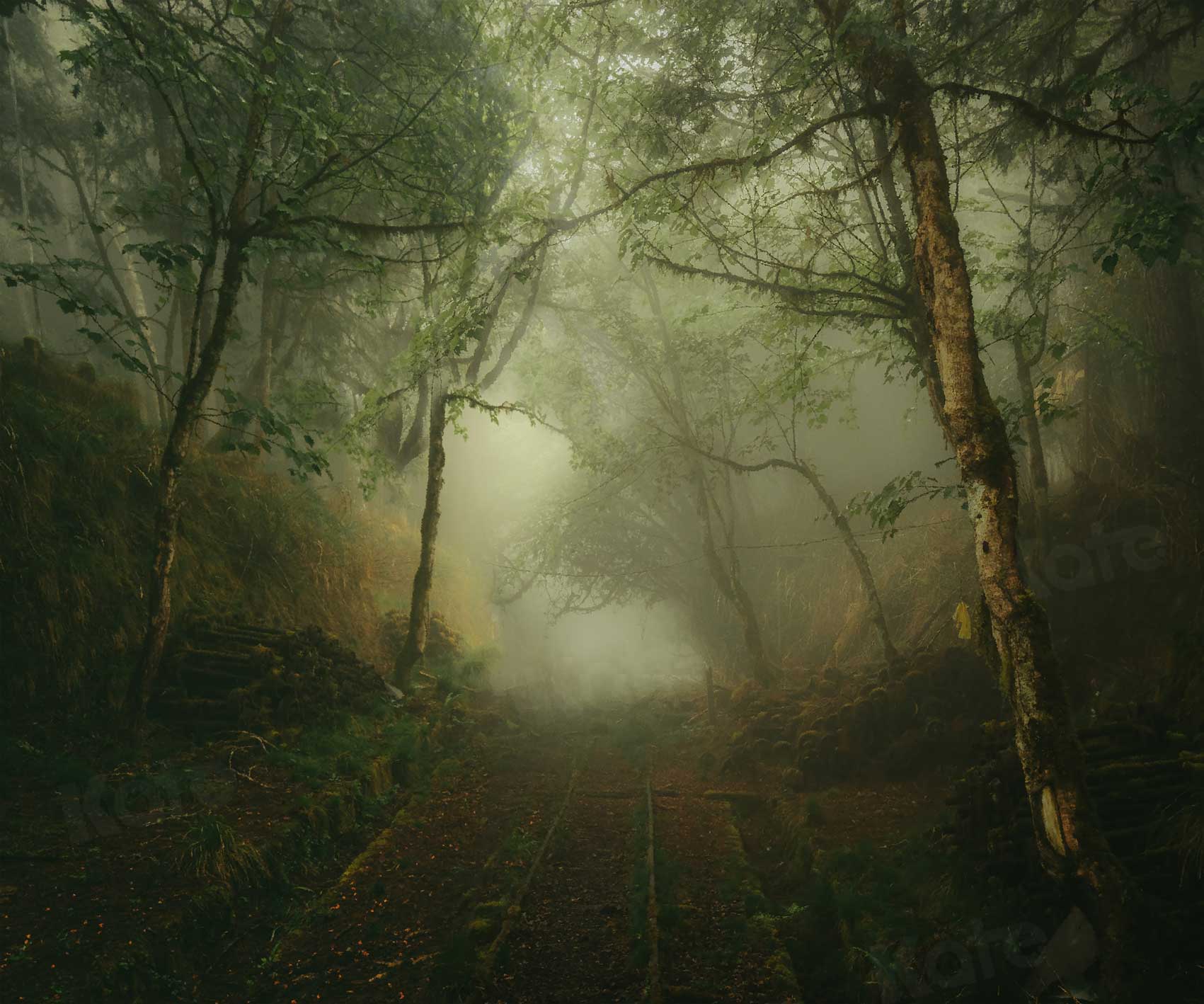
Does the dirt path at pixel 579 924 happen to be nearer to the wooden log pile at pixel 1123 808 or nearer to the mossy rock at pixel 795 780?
the mossy rock at pixel 795 780

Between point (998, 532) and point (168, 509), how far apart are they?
770 centimetres

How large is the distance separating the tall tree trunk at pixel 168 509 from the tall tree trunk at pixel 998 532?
639cm

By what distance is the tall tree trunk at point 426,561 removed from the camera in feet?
39.1

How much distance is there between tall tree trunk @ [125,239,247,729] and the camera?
7.20m

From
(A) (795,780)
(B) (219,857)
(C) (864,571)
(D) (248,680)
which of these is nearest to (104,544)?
(D) (248,680)

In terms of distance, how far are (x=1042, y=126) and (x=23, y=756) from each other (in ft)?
34.9

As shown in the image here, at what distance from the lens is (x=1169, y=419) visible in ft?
33.9

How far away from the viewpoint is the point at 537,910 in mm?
6184

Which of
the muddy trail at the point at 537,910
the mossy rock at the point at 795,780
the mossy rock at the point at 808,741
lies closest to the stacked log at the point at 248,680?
the muddy trail at the point at 537,910

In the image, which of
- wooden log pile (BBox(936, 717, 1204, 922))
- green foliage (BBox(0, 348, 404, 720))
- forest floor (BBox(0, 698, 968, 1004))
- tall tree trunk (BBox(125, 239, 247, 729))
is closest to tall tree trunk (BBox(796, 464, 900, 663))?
forest floor (BBox(0, 698, 968, 1004))

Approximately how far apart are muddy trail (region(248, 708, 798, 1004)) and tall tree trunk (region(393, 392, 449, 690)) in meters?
2.81

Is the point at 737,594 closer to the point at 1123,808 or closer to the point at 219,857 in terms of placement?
the point at 1123,808

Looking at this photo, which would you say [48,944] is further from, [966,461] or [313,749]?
[966,461]

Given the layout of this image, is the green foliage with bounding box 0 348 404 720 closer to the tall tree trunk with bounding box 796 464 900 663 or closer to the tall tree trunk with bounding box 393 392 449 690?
the tall tree trunk with bounding box 393 392 449 690
